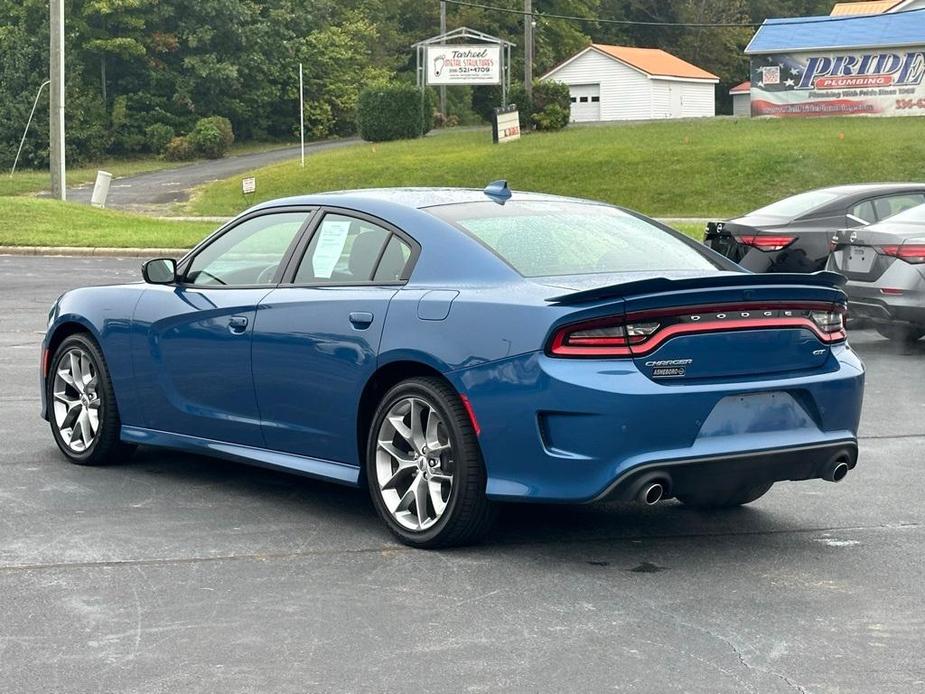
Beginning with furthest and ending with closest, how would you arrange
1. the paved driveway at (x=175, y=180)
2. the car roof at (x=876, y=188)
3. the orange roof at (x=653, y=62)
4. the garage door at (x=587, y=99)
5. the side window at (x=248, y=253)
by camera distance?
the garage door at (x=587, y=99)
the orange roof at (x=653, y=62)
the paved driveway at (x=175, y=180)
the car roof at (x=876, y=188)
the side window at (x=248, y=253)

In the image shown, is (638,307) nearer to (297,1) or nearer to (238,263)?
(238,263)

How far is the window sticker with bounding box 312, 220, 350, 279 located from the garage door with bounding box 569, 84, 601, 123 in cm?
6885

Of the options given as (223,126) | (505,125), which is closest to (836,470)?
(505,125)

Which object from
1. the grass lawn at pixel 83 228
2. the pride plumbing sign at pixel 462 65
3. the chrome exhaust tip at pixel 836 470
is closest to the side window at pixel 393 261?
the chrome exhaust tip at pixel 836 470

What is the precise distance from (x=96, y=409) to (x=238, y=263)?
1.26 metres

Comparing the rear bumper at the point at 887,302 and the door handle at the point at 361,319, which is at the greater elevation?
the door handle at the point at 361,319

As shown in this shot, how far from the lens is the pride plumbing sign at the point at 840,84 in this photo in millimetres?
49594

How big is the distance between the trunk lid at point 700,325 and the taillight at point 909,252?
24.4 feet

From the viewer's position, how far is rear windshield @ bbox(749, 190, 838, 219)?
15859 mm

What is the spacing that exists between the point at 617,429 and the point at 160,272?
9.97ft

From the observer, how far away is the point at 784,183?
125 ft

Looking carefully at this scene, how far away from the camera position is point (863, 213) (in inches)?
626

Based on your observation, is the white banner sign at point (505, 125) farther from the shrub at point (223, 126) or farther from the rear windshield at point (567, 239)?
the rear windshield at point (567, 239)

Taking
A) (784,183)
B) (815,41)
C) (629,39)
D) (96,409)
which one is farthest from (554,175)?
(629,39)
